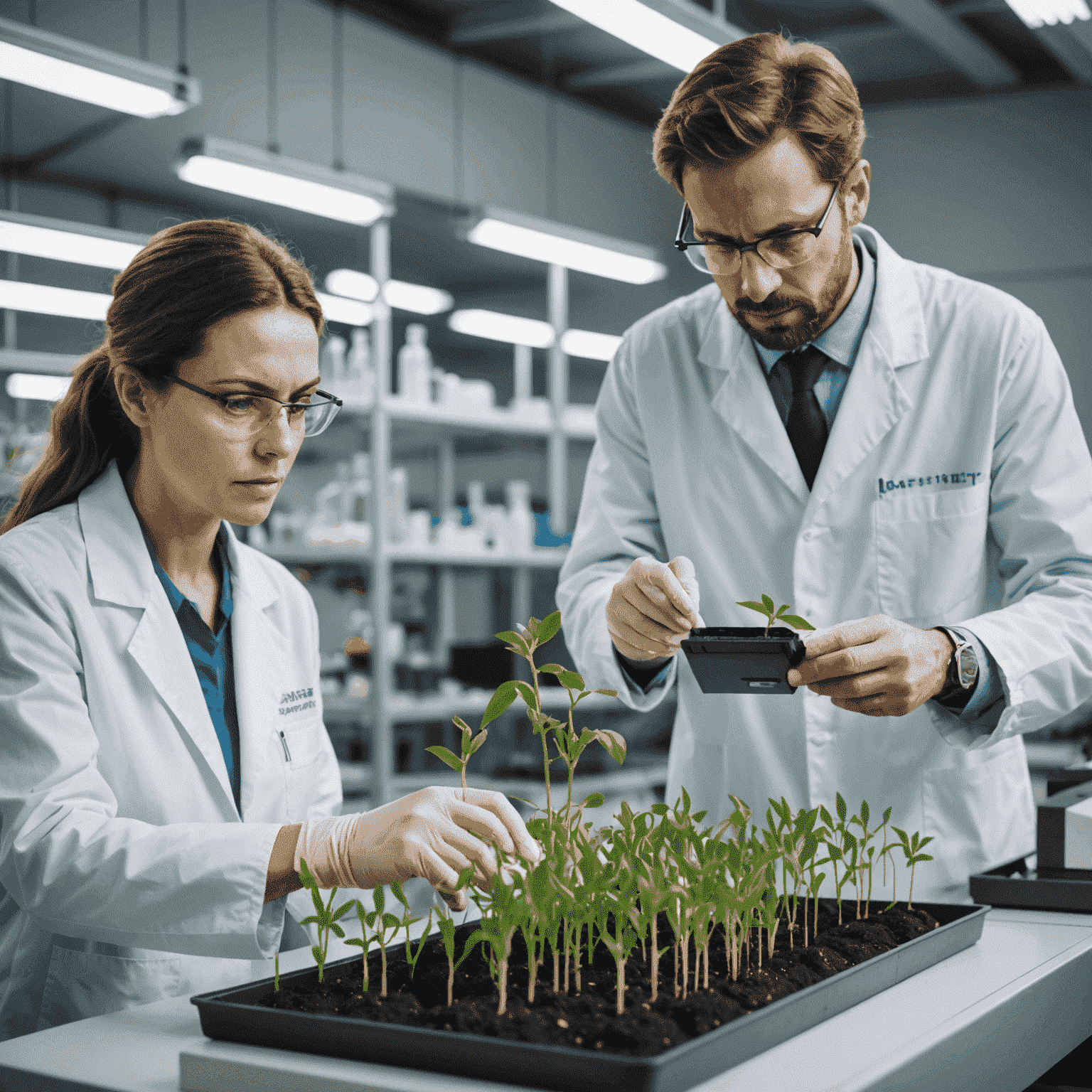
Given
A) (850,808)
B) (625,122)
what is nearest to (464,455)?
(625,122)

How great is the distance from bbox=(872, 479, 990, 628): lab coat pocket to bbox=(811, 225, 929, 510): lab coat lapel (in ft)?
0.24

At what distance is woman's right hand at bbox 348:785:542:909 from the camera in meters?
1.07

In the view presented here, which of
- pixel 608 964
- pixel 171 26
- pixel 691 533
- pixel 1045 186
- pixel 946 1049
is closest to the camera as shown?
pixel 946 1049

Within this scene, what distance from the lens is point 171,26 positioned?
4973 millimetres

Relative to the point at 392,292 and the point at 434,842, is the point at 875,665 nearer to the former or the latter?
the point at 434,842

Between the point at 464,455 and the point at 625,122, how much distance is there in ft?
10.6

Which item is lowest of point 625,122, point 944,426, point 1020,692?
point 1020,692

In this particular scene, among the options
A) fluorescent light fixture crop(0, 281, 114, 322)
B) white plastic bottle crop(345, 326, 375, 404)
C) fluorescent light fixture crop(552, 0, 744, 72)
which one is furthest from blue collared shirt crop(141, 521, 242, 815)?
white plastic bottle crop(345, 326, 375, 404)

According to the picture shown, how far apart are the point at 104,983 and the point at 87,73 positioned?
2.40 meters

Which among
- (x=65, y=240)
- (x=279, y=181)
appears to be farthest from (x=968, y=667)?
(x=65, y=240)

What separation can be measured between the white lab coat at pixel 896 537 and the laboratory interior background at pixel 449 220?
1.52 metres

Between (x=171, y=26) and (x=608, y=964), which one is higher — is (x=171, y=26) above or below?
above

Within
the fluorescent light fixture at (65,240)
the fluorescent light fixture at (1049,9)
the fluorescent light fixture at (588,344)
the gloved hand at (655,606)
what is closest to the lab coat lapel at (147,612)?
the gloved hand at (655,606)

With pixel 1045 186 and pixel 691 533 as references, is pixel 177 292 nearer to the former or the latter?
pixel 691 533
